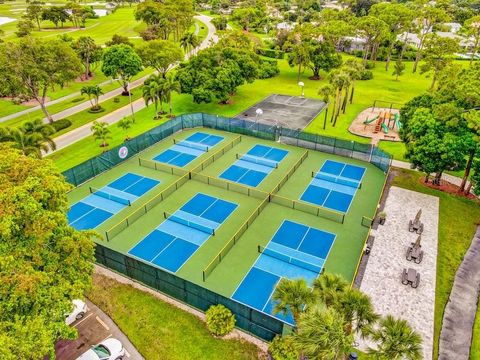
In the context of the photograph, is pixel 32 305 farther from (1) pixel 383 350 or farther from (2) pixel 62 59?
(2) pixel 62 59

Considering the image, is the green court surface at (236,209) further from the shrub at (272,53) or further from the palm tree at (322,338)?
the shrub at (272,53)

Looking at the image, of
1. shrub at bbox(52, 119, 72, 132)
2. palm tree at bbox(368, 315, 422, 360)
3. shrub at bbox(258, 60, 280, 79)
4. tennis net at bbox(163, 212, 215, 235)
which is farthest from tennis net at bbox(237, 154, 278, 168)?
shrub at bbox(258, 60, 280, 79)

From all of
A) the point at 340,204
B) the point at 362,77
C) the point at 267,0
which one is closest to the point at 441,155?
the point at 340,204

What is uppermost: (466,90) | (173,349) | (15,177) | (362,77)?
(466,90)

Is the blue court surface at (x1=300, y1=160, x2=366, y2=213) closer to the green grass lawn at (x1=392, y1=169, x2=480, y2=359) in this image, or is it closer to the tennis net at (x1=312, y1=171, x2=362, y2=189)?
the tennis net at (x1=312, y1=171, x2=362, y2=189)

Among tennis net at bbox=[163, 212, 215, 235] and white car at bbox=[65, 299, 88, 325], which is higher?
tennis net at bbox=[163, 212, 215, 235]

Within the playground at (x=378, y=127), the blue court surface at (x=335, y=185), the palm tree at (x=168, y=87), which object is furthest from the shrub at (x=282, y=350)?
the palm tree at (x=168, y=87)

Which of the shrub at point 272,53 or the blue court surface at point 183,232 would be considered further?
the shrub at point 272,53
